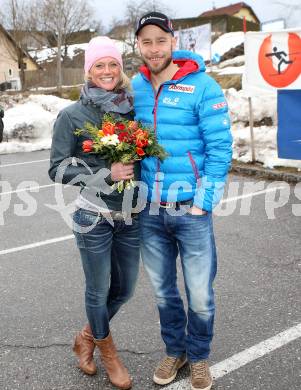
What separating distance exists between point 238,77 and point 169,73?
533 inches

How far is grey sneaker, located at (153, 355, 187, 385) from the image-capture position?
10.1ft

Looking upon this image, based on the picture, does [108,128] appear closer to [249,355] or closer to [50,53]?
[249,355]

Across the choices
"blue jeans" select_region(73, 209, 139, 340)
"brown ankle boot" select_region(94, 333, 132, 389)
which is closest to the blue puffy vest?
"blue jeans" select_region(73, 209, 139, 340)

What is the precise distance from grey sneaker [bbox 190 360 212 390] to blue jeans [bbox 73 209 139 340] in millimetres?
572

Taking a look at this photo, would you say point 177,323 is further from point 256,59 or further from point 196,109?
point 256,59

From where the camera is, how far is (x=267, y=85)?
333 inches

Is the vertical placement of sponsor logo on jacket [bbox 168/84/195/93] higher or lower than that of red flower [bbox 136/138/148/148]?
higher

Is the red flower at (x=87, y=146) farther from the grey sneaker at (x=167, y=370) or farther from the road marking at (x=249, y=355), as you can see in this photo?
the road marking at (x=249, y=355)

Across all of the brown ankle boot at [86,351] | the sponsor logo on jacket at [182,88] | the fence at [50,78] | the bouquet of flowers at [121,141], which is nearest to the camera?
the bouquet of flowers at [121,141]

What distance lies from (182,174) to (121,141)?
1.36 feet

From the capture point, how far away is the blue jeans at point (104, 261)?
2846mm

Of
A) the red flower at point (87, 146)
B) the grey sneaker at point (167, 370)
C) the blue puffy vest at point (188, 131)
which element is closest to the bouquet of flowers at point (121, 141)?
the red flower at point (87, 146)

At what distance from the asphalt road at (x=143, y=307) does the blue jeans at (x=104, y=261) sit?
20.3 inches

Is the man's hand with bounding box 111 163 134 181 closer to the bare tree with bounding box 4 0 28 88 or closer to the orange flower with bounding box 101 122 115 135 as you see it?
the orange flower with bounding box 101 122 115 135
